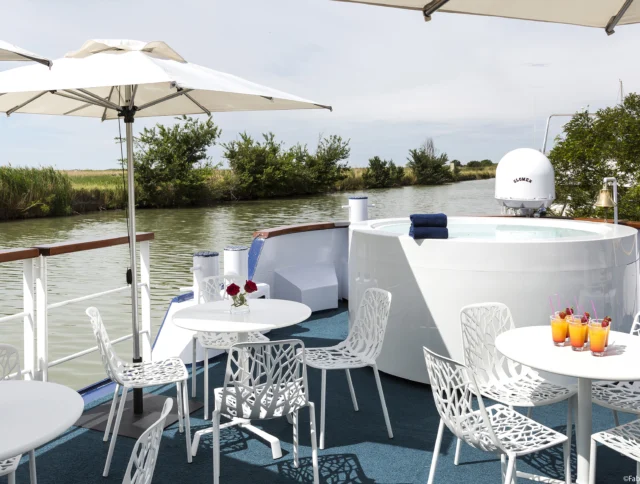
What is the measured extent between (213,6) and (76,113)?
92.6ft

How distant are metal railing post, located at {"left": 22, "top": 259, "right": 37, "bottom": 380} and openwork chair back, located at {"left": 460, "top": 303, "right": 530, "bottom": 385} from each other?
95.7 inches

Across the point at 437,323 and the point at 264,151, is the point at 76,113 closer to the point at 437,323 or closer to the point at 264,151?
the point at 437,323

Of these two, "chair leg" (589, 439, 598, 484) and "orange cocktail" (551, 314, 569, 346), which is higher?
"orange cocktail" (551, 314, 569, 346)

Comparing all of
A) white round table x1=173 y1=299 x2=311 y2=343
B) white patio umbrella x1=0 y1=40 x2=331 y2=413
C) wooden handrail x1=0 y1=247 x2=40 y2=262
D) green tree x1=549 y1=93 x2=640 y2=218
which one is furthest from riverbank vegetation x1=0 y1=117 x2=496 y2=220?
white round table x1=173 y1=299 x2=311 y2=343

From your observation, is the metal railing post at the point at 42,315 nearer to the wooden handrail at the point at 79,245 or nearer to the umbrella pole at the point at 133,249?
the wooden handrail at the point at 79,245

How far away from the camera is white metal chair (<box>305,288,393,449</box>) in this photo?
10.7 ft

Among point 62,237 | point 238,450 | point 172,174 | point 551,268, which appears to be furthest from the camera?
point 172,174

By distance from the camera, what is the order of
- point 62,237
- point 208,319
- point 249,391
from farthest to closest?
point 62,237
point 208,319
point 249,391

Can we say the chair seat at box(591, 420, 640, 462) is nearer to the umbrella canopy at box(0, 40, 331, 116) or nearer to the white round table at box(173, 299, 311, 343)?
the white round table at box(173, 299, 311, 343)

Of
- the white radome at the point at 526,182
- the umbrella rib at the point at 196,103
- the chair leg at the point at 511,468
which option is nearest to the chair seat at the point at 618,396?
the chair leg at the point at 511,468

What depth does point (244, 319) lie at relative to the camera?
3295 mm

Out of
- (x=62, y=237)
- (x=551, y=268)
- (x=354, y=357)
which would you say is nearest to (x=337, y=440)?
(x=354, y=357)

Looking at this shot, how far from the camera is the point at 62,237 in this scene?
22938 mm

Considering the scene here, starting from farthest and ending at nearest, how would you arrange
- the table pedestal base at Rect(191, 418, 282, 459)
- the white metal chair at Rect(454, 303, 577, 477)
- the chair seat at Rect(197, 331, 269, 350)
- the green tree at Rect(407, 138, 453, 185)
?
the green tree at Rect(407, 138, 453, 185)
the chair seat at Rect(197, 331, 269, 350)
the table pedestal base at Rect(191, 418, 282, 459)
the white metal chair at Rect(454, 303, 577, 477)
